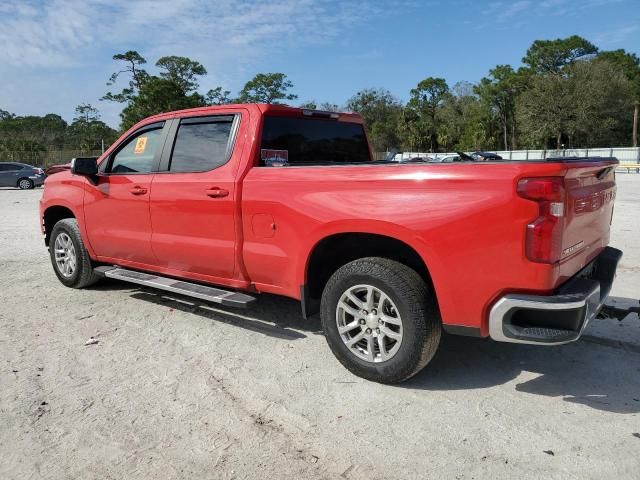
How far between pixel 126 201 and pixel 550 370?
400 cm

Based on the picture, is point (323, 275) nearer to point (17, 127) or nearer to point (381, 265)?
point (381, 265)

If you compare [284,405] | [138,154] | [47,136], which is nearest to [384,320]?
[284,405]

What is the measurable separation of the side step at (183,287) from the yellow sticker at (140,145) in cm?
121

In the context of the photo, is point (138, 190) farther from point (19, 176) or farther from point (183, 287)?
point (19, 176)

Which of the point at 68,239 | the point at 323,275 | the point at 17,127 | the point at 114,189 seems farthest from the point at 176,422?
the point at 17,127

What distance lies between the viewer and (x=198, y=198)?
174 inches

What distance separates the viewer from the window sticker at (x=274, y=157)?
4348 mm

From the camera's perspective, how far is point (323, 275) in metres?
4.14

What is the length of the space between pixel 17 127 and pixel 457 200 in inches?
4022

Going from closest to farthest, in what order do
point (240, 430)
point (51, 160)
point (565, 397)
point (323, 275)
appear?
point (240, 430) < point (565, 397) < point (323, 275) < point (51, 160)

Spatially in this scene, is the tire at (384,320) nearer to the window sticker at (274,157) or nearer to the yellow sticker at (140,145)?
the window sticker at (274,157)

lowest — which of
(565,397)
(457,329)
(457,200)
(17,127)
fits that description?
(565,397)

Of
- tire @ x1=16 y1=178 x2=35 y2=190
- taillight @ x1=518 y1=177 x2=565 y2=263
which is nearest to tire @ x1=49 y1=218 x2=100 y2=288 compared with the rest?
taillight @ x1=518 y1=177 x2=565 y2=263

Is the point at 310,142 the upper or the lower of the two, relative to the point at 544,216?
upper
